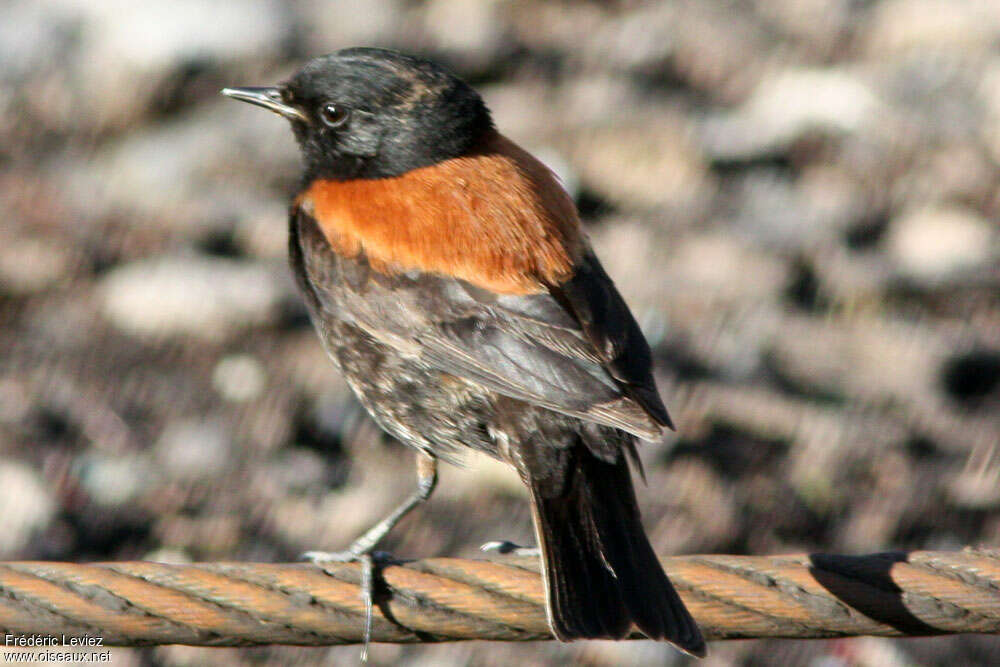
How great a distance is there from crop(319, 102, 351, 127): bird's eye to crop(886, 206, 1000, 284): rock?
288cm

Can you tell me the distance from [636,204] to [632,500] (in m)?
2.60

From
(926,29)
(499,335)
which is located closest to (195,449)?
(499,335)

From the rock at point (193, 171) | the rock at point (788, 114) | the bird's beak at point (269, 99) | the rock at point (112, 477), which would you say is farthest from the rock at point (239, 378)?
the rock at point (788, 114)

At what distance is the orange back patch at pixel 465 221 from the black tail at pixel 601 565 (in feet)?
1.77

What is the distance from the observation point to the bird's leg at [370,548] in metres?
2.76

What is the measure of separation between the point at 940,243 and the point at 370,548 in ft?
10.9

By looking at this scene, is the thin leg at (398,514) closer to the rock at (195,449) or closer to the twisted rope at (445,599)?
the twisted rope at (445,599)

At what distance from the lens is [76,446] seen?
5.44 metres

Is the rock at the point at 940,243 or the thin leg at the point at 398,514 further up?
the rock at the point at 940,243

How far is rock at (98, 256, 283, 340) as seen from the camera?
5555mm

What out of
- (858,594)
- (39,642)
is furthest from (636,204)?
(39,642)

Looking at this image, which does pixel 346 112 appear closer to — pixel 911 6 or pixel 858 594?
pixel 858 594

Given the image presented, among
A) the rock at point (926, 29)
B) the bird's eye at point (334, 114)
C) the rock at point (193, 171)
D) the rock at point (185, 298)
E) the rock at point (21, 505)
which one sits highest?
the rock at point (926, 29)

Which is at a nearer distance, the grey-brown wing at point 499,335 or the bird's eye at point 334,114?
the grey-brown wing at point 499,335
